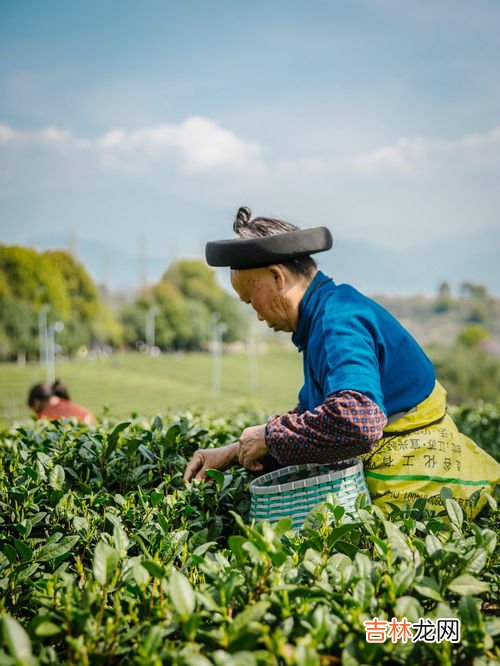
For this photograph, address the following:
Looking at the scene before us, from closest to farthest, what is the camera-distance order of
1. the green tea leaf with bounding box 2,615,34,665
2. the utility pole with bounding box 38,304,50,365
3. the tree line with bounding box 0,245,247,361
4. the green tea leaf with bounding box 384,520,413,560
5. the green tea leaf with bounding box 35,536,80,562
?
the green tea leaf with bounding box 2,615,34,665
the green tea leaf with bounding box 384,520,413,560
the green tea leaf with bounding box 35,536,80,562
the tree line with bounding box 0,245,247,361
the utility pole with bounding box 38,304,50,365

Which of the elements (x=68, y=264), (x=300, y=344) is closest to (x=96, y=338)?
(x=68, y=264)

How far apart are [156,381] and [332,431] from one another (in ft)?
118

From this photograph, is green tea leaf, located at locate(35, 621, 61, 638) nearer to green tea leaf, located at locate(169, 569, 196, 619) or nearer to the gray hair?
green tea leaf, located at locate(169, 569, 196, 619)

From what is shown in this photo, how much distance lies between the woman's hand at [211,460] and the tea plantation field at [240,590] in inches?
7.4

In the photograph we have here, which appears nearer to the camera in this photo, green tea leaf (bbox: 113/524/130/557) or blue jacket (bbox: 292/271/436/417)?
green tea leaf (bbox: 113/524/130/557)

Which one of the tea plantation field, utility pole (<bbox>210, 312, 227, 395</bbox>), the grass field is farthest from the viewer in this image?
utility pole (<bbox>210, 312, 227, 395</bbox>)

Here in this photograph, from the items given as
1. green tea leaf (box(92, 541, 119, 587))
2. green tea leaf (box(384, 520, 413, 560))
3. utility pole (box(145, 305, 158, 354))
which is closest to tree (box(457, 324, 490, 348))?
utility pole (box(145, 305, 158, 354))

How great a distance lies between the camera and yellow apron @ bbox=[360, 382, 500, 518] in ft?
7.25

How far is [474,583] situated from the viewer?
147 cm

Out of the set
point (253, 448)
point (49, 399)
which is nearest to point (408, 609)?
point (253, 448)

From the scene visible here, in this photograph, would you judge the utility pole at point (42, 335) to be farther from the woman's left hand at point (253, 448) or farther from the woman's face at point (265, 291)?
the woman's left hand at point (253, 448)

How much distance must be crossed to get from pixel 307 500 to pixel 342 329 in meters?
0.53

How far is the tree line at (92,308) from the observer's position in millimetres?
33000

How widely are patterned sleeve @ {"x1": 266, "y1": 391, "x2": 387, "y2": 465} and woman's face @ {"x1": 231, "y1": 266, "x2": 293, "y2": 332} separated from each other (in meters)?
0.46
